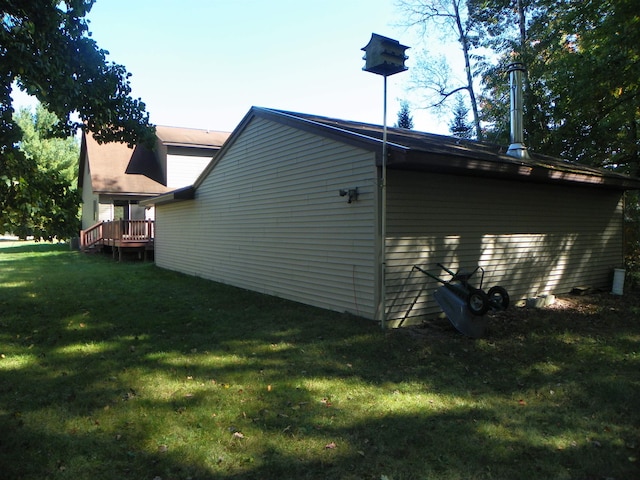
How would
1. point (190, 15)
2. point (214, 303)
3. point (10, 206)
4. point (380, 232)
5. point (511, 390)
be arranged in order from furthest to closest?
point (190, 15)
point (214, 303)
point (380, 232)
point (10, 206)
point (511, 390)

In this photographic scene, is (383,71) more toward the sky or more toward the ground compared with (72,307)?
more toward the sky

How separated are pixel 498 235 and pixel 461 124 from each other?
23.4 m

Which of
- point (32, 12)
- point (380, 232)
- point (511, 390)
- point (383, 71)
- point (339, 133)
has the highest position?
point (32, 12)

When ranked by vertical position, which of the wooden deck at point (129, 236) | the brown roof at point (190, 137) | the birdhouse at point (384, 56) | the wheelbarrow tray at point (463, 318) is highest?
the brown roof at point (190, 137)

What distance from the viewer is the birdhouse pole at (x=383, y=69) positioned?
612 centimetres

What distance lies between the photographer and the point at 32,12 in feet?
21.6

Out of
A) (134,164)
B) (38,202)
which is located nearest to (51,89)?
(38,202)

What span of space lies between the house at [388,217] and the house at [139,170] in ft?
35.0

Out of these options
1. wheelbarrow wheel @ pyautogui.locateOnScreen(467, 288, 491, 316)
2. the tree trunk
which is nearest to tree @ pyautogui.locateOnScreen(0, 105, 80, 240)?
wheelbarrow wheel @ pyautogui.locateOnScreen(467, 288, 491, 316)

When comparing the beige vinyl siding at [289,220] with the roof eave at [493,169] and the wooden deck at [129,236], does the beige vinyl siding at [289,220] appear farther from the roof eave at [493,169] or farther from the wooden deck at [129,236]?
the wooden deck at [129,236]

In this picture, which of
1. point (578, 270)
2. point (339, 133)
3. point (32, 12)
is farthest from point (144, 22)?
point (578, 270)

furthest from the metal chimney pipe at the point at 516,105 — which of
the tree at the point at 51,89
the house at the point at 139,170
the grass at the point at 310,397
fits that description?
the house at the point at 139,170

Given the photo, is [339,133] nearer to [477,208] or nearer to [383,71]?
[383,71]

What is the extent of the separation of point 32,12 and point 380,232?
241 inches
